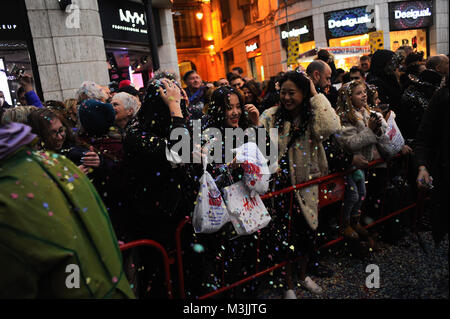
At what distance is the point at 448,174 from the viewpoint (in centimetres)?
192

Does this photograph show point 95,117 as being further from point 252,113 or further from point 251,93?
point 251,93

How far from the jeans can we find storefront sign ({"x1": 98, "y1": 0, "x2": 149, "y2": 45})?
288 inches

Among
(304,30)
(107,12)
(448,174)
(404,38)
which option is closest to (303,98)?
(448,174)

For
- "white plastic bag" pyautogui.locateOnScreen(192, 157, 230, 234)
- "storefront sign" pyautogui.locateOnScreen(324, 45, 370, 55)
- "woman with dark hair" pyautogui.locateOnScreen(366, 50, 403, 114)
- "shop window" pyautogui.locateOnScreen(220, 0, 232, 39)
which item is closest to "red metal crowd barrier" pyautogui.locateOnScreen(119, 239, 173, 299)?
"white plastic bag" pyautogui.locateOnScreen(192, 157, 230, 234)

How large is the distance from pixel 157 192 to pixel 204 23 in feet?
120

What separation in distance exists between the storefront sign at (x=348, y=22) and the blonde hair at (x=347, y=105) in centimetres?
1793

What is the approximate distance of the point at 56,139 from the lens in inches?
104

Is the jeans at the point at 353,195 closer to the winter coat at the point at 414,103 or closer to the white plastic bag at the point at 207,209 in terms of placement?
the winter coat at the point at 414,103

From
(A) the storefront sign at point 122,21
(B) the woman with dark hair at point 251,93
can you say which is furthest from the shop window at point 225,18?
(B) the woman with dark hair at point 251,93

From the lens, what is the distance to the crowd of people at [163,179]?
1350 millimetres

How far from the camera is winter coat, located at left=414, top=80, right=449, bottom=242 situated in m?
2.04

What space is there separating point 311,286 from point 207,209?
1.64 m

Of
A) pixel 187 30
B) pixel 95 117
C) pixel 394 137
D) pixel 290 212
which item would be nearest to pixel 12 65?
pixel 95 117

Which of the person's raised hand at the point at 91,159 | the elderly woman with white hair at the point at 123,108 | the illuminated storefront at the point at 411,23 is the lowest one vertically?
the person's raised hand at the point at 91,159
